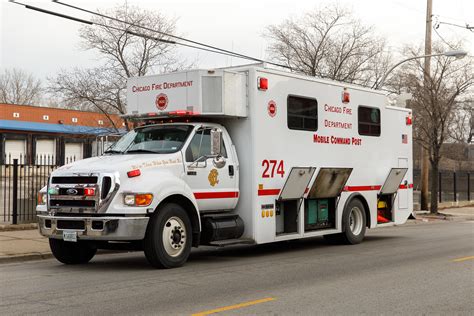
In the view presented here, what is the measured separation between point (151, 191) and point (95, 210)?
0.93m

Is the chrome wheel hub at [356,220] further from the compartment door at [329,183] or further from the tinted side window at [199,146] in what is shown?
the tinted side window at [199,146]

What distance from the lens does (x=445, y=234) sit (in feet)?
57.8

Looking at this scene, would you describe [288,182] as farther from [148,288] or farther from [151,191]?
[148,288]

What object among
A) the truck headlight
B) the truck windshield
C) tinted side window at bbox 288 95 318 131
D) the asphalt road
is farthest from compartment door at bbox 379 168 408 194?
the truck headlight

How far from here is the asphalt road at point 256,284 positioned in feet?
23.9

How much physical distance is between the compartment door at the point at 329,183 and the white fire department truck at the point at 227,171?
0.03 metres

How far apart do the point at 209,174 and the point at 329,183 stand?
353 cm

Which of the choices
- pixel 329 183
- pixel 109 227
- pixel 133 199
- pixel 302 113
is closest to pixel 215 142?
pixel 133 199

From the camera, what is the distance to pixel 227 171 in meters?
11.7

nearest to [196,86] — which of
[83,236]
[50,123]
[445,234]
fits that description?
[83,236]

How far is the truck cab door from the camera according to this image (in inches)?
434

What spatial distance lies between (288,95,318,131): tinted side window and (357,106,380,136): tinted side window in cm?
193

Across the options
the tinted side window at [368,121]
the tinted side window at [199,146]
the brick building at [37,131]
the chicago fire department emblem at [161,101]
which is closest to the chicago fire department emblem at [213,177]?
the tinted side window at [199,146]

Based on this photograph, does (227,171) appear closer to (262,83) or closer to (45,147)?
(262,83)
